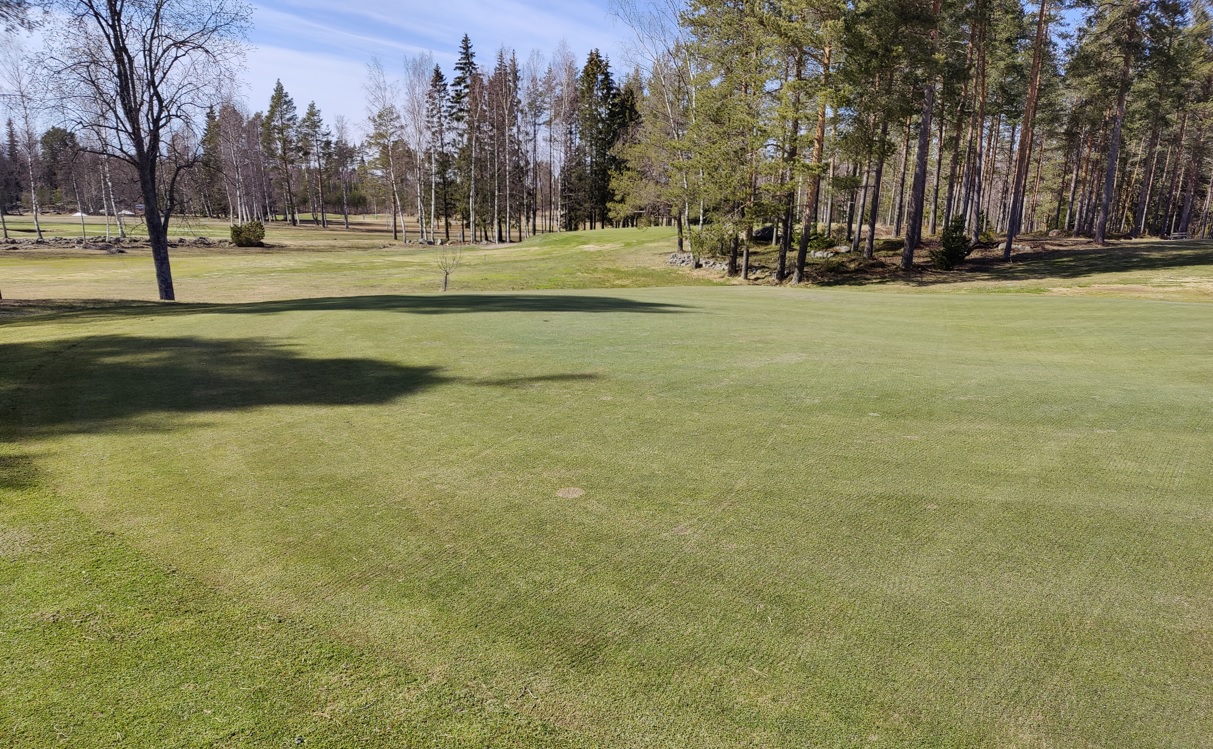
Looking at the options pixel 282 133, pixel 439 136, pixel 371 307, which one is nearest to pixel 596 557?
pixel 371 307

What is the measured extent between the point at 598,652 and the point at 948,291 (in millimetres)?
25936

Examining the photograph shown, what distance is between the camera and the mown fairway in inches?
93.9

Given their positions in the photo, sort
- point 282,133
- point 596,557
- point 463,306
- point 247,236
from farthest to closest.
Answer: point 282,133, point 247,236, point 463,306, point 596,557

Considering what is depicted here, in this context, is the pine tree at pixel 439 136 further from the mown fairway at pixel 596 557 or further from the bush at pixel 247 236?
the mown fairway at pixel 596 557

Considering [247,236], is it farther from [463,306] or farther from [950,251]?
[950,251]

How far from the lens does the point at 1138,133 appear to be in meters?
47.0

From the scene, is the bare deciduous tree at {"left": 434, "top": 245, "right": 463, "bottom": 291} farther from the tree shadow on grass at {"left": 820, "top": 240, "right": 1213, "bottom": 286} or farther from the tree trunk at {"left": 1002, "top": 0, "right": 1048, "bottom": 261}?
the tree trunk at {"left": 1002, "top": 0, "right": 1048, "bottom": 261}

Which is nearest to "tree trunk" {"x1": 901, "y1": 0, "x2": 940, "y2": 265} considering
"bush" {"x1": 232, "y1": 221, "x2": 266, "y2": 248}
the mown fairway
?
the mown fairway

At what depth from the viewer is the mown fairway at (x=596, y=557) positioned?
2385 millimetres

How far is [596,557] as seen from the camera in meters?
3.50

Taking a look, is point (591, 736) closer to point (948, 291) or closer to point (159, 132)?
point (159, 132)

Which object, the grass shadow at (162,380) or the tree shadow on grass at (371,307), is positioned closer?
the grass shadow at (162,380)

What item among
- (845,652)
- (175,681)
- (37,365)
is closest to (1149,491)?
(845,652)

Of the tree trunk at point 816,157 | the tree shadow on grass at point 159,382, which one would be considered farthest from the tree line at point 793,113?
the tree shadow on grass at point 159,382
